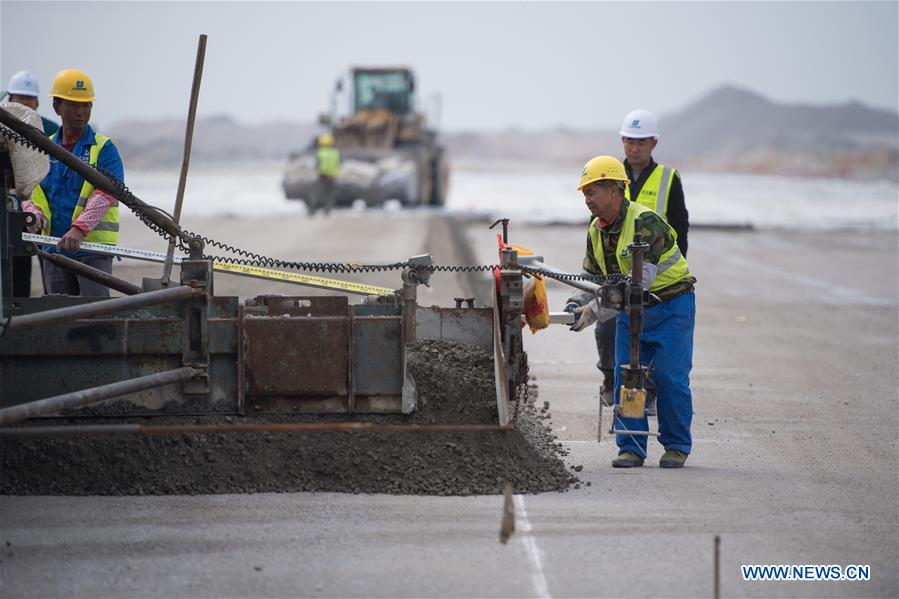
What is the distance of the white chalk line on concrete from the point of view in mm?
4633

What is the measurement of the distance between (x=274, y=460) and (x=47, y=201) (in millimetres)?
2410

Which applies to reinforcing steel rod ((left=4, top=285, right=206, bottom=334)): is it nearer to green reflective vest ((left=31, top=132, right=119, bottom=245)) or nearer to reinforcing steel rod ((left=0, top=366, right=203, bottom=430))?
reinforcing steel rod ((left=0, top=366, right=203, bottom=430))

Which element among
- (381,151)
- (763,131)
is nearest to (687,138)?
(763,131)

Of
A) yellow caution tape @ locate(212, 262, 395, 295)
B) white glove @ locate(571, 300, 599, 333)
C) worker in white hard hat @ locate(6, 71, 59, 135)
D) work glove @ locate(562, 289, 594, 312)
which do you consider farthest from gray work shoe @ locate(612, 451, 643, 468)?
worker in white hard hat @ locate(6, 71, 59, 135)

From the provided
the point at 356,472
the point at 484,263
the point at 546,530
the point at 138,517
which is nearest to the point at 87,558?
the point at 138,517

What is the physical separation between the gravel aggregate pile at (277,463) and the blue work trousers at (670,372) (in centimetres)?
58

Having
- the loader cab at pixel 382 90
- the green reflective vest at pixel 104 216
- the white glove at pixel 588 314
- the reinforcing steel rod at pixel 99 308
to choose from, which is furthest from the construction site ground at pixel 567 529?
the loader cab at pixel 382 90

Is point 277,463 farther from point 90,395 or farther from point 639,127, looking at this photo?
point 639,127

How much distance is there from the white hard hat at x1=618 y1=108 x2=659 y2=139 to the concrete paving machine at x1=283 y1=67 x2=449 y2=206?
2130 cm

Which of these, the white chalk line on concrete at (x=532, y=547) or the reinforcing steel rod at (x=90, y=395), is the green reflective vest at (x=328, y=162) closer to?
the reinforcing steel rod at (x=90, y=395)

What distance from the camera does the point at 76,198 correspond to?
23.8ft

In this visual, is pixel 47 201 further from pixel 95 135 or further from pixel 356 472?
pixel 356 472

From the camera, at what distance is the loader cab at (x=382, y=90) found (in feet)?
112

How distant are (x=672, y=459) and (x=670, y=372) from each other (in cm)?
45
